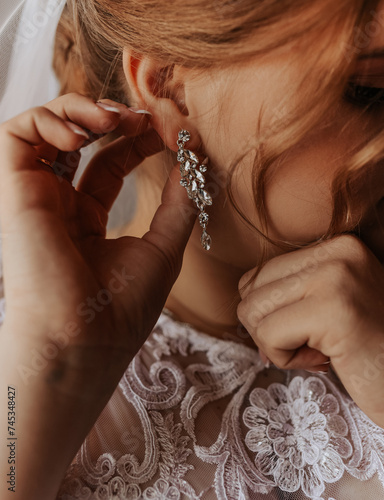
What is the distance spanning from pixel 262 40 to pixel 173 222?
0.28m

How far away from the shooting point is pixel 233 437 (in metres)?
0.75

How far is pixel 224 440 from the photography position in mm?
739

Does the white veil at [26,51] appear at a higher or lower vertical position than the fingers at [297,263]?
higher

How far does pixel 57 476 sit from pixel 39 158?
40 centimetres

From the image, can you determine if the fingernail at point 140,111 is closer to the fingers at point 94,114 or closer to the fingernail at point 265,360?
the fingers at point 94,114

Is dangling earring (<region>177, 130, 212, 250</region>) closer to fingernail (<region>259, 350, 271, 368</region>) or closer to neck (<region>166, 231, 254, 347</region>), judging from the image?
neck (<region>166, 231, 254, 347</region>)

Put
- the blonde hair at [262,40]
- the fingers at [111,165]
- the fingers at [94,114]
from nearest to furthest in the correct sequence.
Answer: the blonde hair at [262,40] < the fingers at [94,114] < the fingers at [111,165]

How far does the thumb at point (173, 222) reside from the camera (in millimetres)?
709

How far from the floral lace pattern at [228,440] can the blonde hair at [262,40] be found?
0.29 metres

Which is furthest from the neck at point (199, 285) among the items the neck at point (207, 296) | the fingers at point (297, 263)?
the fingers at point (297, 263)

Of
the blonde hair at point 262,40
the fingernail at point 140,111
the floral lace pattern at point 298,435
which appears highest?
the blonde hair at point 262,40

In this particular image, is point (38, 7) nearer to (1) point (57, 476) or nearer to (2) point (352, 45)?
(2) point (352, 45)

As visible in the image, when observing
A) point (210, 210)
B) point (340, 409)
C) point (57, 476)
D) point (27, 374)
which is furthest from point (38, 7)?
point (340, 409)

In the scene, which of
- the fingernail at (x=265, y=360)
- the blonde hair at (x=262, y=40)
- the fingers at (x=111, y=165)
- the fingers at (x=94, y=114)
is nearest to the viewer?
the blonde hair at (x=262, y=40)
